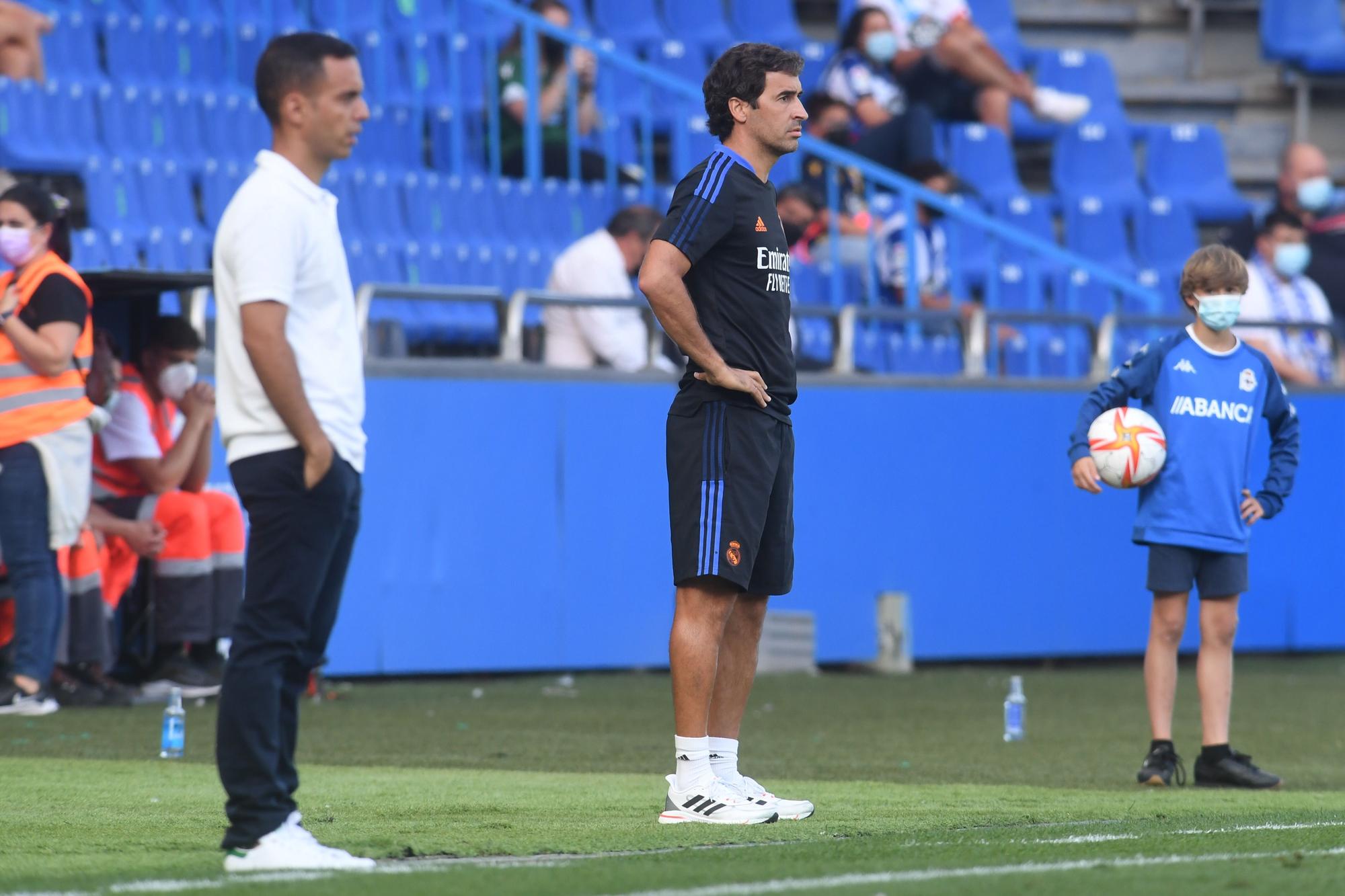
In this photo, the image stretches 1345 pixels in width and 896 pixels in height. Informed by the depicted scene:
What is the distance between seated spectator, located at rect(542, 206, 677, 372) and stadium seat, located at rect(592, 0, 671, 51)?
398 centimetres

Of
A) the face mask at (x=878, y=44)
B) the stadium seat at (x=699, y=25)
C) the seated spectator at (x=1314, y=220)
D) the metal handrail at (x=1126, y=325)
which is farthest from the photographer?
the stadium seat at (x=699, y=25)

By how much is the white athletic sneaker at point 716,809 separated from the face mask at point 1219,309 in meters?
2.81

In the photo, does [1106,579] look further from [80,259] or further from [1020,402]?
[80,259]

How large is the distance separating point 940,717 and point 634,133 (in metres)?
6.06

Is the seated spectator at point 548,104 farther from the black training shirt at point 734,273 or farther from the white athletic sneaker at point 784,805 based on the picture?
the white athletic sneaker at point 784,805

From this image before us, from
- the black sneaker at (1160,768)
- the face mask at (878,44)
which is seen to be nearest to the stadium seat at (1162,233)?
the face mask at (878,44)

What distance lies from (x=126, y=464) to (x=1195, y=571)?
5136 mm

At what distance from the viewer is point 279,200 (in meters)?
4.48

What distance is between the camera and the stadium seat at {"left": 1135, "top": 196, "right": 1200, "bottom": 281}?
17.0 m

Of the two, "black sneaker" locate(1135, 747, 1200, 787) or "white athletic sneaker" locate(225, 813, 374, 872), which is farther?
"black sneaker" locate(1135, 747, 1200, 787)

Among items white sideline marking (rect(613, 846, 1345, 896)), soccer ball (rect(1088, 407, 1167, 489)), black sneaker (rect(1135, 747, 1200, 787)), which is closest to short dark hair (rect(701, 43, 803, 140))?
soccer ball (rect(1088, 407, 1167, 489))

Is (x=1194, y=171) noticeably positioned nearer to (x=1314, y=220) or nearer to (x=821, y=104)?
(x=1314, y=220)

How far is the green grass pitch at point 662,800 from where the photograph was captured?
4402 mm

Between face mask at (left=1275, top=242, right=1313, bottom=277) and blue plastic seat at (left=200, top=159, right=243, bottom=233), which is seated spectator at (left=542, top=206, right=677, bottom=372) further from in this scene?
face mask at (left=1275, top=242, right=1313, bottom=277)
